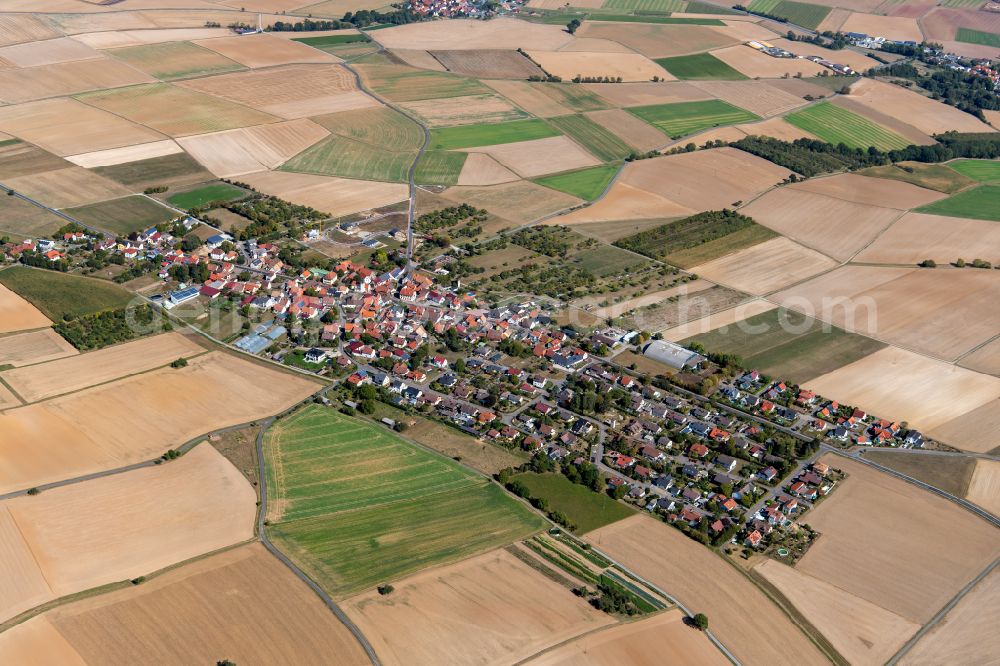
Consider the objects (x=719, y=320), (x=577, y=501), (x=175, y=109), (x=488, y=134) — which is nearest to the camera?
(x=577, y=501)

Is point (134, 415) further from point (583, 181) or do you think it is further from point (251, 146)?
point (583, 181)

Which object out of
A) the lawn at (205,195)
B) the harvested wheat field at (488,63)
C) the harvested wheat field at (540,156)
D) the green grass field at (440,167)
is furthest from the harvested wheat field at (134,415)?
the harvested wheat field at (488,63)

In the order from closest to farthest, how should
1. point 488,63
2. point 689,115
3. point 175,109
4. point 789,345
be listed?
point 789,345 < point 175,109 < point 689,115 < point 488,63

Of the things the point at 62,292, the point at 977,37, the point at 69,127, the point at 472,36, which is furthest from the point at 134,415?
the point at 977,37

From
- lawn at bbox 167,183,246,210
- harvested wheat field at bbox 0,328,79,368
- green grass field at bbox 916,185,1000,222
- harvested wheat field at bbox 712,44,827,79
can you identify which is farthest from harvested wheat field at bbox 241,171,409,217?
harvested wheat field at bbox 712,44,827,79

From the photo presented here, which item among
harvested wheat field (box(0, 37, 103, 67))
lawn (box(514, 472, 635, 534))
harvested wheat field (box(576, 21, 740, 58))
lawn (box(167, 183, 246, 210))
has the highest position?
harvested wheat field (box(576, 21, 740, 58))

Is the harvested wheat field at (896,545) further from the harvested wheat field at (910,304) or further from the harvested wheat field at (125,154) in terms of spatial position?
the harvested wheat field at (125,154)

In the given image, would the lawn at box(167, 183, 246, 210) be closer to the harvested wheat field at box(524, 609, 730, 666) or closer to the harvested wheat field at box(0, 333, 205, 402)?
the harvested wheat field at box(0, 333, 205, 402)

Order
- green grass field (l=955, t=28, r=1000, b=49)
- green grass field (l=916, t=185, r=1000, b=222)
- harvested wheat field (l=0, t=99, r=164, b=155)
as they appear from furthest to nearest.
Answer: green grass field (l=955, t=28, r=1000, b=49) → harvested wheat field (l=0, t=99, r=164, b=155) → green grass field (l=916, t=185, r=1000, b=222)
